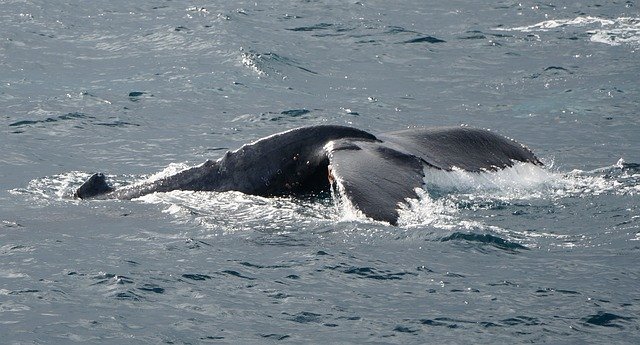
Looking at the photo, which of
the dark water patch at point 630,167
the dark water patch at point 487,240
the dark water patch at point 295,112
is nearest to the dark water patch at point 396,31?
the dark water patch at point 295,112

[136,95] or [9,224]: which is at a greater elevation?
[9,224]

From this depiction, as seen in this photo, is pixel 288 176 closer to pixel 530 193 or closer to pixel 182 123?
pixel 530 193

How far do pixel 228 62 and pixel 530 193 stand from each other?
9264mm

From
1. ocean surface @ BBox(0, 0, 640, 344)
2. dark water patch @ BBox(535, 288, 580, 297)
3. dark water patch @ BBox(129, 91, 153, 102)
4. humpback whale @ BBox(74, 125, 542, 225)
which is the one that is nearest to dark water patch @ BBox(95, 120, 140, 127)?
ocean surface @ BBox(0, 0, 640, 344)

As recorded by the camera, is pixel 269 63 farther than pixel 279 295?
A: Yes

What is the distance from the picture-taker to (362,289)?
7930 millimetres

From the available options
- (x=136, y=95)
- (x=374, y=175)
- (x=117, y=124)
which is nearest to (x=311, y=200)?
(x=374, y=175)

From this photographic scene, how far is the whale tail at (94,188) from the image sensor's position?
10289 millimetres

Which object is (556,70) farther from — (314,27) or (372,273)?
(372,273)

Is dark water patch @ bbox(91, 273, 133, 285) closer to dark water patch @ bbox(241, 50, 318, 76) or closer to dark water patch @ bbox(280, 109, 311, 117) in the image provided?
dark water patch @ bbox(280, 109, 311, 117)

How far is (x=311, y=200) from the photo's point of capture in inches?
369

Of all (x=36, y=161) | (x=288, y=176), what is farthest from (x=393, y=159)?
(x=36, y=161)

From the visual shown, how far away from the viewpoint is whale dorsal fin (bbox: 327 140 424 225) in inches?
328

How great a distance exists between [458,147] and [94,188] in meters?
3.14
